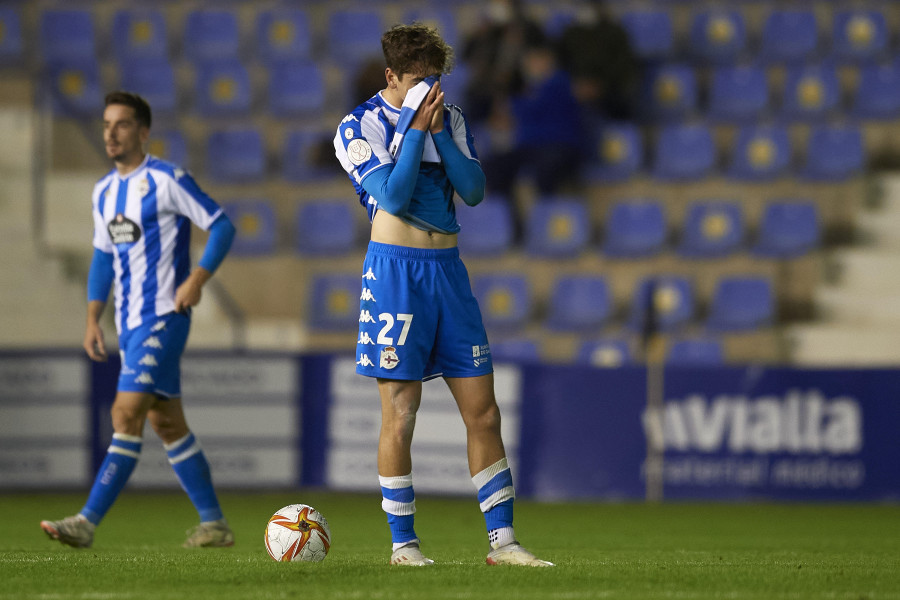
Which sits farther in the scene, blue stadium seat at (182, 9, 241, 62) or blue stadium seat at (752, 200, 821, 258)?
blue stadium seat at (182, 9, 241, 62)

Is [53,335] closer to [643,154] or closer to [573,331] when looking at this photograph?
[573,331]

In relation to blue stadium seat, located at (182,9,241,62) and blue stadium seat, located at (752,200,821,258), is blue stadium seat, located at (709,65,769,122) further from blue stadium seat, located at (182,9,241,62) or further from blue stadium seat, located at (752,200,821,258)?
blue stadium seat, located at (182,9,241,62)

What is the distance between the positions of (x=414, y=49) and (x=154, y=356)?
2271mm

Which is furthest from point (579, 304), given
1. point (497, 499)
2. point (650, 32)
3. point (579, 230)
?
point (497, 499)

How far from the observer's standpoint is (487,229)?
12398 millimetres

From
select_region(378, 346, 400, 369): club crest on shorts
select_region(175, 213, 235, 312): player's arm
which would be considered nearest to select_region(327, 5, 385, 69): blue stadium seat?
select_region(175, 213, 235, 312): player's arm

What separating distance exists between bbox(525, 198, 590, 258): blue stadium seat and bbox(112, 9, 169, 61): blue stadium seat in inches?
195

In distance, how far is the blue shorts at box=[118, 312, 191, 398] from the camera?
616 centimetres

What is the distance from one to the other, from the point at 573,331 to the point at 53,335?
4.89 meters

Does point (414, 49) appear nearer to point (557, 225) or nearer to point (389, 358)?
point (389, 358)

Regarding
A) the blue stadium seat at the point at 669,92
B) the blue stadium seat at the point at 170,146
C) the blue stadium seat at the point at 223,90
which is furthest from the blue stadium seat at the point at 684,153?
the blue stadium seat at the point at 170,146

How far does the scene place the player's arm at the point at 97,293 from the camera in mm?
6480

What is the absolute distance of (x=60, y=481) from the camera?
10.2 metres

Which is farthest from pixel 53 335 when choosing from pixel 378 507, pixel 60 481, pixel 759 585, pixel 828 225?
pixel 759 585
